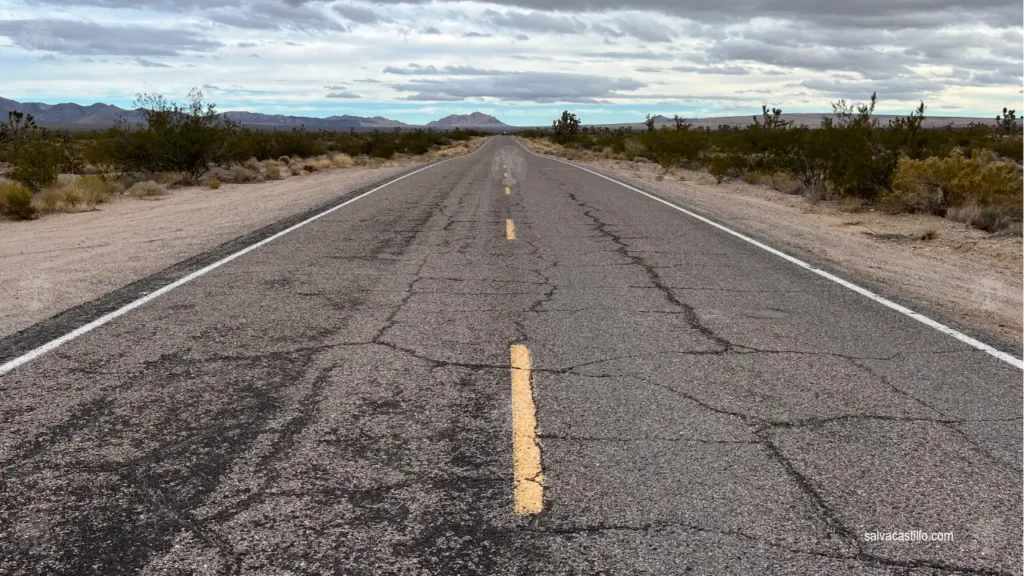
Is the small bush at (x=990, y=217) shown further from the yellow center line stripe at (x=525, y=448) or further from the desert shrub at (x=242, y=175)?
the desert shrub at (x=242, y=175)

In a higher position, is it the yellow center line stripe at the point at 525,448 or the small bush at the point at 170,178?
the yellow center line stripe at the point at 525,448

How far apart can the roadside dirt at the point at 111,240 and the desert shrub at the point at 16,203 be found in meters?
0.30

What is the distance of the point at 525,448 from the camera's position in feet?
13.4

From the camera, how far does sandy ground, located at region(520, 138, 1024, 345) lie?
8.10m

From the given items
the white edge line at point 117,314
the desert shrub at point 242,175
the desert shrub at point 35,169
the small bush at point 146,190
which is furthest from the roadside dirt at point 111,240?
the desert shrub at point 242,175

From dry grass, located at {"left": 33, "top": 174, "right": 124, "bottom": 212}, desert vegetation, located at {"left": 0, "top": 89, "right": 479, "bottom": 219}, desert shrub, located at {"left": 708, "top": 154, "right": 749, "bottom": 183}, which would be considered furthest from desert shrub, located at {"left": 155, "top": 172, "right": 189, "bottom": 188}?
desert shrub, located at {"left": 708, "top": 154, "right": 749, "bottom": 183}

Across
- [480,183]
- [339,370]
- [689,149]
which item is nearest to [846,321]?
[339,370]

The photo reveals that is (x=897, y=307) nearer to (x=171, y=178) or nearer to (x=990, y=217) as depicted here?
(x=990, y=217)

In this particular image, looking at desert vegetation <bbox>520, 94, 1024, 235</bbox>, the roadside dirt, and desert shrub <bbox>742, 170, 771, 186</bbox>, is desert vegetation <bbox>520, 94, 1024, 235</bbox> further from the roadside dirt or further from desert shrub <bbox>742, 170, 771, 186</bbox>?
the roadside dirt

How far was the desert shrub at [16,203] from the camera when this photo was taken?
54.8ft

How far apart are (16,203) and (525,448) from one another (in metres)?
16.9

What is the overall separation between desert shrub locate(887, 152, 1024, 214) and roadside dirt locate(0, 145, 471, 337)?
43.1 ft

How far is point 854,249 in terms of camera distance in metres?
12.0

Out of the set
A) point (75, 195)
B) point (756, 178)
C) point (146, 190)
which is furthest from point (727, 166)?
point (75, 195)
